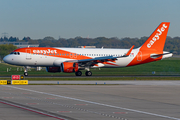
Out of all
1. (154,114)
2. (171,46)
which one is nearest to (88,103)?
(154,114)

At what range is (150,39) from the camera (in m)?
55.0

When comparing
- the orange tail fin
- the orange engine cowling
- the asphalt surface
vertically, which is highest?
the orange tail fin

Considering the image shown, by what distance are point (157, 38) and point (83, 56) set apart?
44.9ft

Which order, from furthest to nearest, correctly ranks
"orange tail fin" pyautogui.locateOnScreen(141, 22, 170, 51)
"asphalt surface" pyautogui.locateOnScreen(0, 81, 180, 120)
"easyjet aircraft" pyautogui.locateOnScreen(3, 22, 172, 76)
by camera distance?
1. "orange tail fin" pyautogui.locateOnScreen(141, 22, 170, 51)
2. "easyjet aircraft" pyautogui.locateOnScreen(3, 22, 172, 76)
3. "asphalt surface" pyautogui.locateOnScreen(0, 81, 180, 120)

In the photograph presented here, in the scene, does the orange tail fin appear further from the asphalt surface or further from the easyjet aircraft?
the asphalt surface

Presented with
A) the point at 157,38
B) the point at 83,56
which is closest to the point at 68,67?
the point at 83,56

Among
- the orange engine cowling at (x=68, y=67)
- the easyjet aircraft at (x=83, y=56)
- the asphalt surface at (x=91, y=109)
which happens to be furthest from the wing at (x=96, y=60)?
the asphalt surface at (x=91, y=109)

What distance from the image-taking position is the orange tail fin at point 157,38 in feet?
179

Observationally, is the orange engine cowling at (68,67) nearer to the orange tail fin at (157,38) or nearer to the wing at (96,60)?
the wing at (96,60)

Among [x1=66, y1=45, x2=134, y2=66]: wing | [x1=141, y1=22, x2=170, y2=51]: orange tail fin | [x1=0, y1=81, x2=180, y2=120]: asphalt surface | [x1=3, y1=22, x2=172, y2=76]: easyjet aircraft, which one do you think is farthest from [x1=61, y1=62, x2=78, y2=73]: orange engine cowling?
[x1=0, y1=81, x2=180, y2=120]: asphalt surface

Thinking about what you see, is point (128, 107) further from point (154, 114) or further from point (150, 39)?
point (150, 39)

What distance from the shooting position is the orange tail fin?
5469 centimetres

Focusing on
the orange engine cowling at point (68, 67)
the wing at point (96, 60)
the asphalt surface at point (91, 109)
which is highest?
the wing at point (96, 60)

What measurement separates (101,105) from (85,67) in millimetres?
30989
